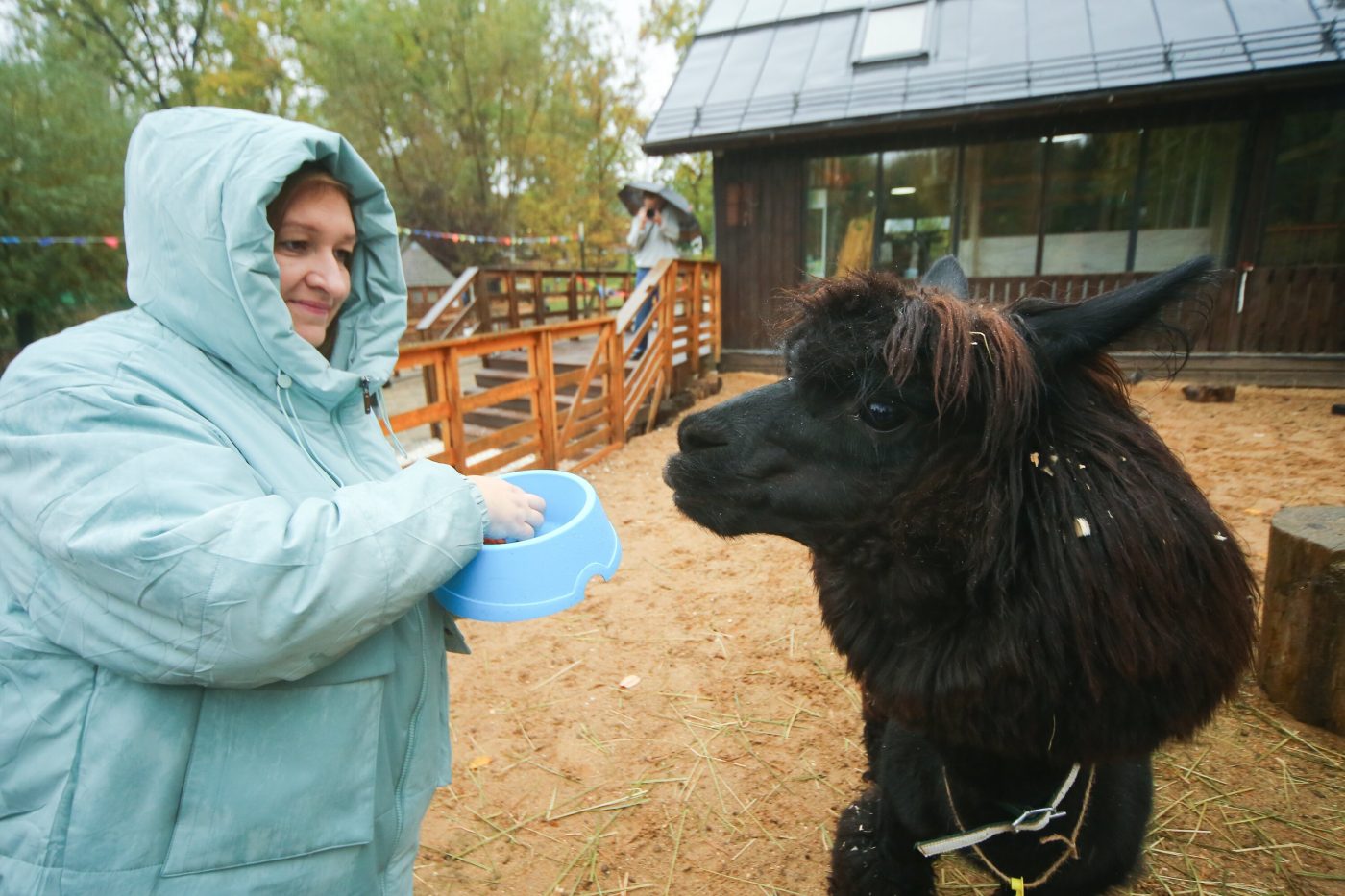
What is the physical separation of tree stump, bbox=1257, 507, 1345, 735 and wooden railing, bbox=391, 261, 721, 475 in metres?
4.47

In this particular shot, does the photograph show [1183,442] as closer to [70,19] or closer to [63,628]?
[63,628]

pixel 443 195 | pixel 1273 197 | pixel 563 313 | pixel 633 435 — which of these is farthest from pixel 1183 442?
pixel 443 195

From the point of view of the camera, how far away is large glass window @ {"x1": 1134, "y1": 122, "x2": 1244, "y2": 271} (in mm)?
8367

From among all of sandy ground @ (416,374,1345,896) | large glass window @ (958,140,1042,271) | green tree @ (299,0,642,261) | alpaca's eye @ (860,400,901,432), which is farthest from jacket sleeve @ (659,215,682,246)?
green tree @ (299,0,642,261)

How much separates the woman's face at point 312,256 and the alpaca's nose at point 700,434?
83 cm

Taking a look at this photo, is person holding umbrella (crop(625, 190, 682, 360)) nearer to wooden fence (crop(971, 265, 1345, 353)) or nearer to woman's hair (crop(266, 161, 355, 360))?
wooden fence (crop(971, 265, 1345, 353))

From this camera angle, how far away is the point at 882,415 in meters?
1.45

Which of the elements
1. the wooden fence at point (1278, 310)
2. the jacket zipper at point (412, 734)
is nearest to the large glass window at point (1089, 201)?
the wooden fence at point (1278, 310)

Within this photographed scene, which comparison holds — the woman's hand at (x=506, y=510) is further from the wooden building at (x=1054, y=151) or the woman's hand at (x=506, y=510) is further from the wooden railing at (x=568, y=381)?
the wooden building at (x=1054, y=151)

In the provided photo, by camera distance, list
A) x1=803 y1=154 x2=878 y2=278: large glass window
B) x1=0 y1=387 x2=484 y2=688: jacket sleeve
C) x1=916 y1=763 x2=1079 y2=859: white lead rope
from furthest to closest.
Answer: x1=803 y1=154 x2=878 y2=278: large glass window
x1=916 y1=763 x2=1079 y2=859: white lead rope
x1=0 y1=387 x2=484 y2=688: jacket sleeve

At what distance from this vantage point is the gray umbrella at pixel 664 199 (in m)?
9.77

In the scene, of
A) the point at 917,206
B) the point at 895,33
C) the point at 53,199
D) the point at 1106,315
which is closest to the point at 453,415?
the point at 1106,315

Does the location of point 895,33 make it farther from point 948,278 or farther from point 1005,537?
point 1005,537

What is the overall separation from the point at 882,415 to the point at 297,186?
1.31 meters
